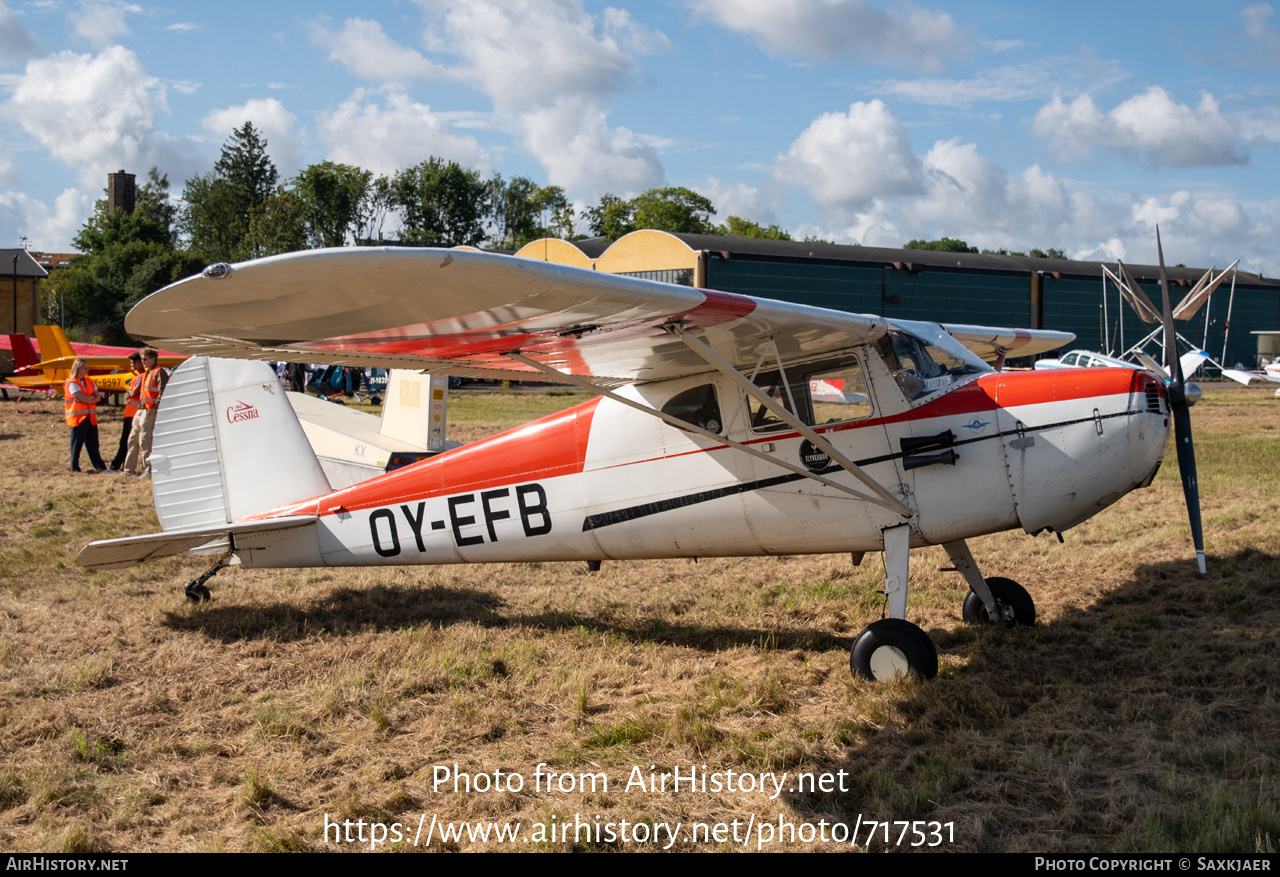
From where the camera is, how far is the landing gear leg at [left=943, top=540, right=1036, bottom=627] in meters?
6.24

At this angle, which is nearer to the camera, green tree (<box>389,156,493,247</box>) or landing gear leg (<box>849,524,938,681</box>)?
landing gear leg (<box>849,524,938,681</box>)

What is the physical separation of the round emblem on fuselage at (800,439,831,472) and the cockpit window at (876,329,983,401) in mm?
629

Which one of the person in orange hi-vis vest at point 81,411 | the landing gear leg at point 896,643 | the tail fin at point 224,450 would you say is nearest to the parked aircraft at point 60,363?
the person in orange hi-vis vest at point 81,411

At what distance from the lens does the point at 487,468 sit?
6.35 m

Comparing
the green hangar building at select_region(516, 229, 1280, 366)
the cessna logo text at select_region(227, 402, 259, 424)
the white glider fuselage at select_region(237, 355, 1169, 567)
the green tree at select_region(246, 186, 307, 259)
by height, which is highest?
the green tree at select_region(246, 186, 307, 259)

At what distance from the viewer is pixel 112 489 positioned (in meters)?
12.1

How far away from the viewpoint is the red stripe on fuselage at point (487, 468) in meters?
6.19

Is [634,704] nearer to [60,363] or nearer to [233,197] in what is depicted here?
[60,363]

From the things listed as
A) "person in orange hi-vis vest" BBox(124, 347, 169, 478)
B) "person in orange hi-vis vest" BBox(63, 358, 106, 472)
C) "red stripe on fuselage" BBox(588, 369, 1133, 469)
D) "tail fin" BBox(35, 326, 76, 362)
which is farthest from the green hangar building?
"red stripe on fuselage" BBox(588, 369, 1133, 469)

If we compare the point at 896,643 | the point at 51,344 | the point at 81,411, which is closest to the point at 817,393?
the point at 896,643

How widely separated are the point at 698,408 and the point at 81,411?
11.4 meters

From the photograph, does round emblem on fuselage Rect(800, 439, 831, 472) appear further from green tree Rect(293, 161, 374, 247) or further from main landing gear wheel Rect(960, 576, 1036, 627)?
green tree Rect(293, 161, 374, 247)

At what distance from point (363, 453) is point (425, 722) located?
235 inches
